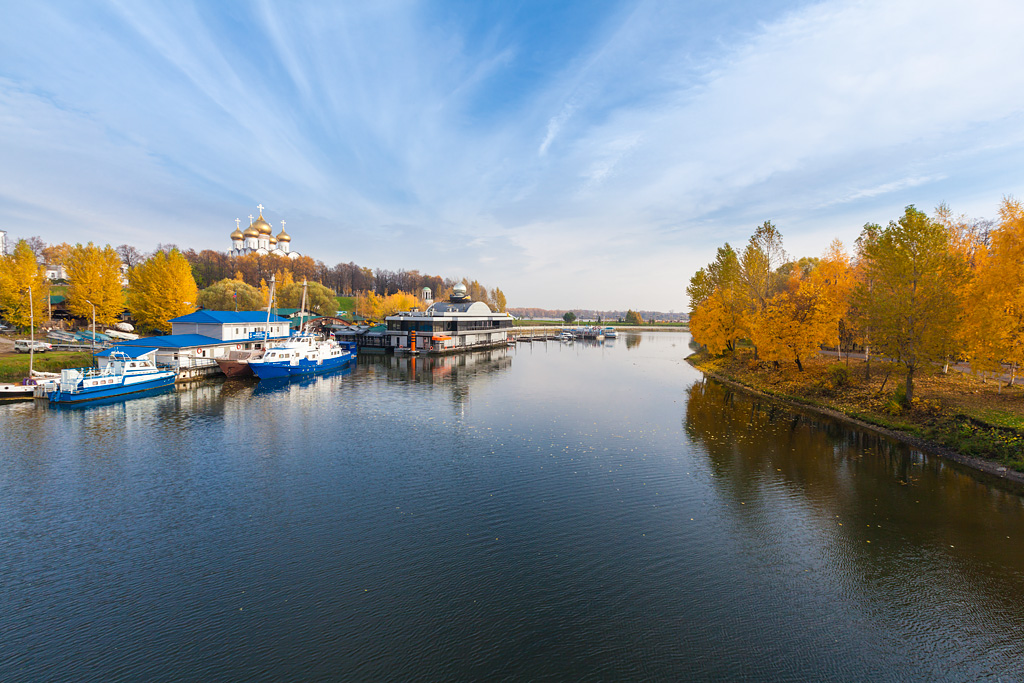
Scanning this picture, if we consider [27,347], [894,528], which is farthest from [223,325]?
[894,528]

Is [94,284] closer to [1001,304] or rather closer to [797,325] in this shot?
[797,325]

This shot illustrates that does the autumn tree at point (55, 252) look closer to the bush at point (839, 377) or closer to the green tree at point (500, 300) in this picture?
the green tree at point (500, 300)

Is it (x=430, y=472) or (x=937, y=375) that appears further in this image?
(x=937, y=375)

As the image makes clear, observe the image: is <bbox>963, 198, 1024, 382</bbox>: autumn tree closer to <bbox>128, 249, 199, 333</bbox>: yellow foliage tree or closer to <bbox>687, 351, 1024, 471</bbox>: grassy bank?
<bbox>687, 351, 1024, 471</bbox>: grassy bank

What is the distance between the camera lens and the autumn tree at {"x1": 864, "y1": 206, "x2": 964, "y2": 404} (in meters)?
27.9

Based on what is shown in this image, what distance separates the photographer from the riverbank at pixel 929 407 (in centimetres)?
2289

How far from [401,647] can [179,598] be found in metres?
6.54

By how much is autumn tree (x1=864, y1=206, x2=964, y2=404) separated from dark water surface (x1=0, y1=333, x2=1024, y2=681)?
731cm

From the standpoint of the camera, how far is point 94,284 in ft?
187

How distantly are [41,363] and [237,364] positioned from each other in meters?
15.1

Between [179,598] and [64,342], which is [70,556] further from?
[64,342]

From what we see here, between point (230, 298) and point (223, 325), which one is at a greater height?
point (230, 298)

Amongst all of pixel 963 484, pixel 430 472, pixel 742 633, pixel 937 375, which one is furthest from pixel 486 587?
pixel 937 375

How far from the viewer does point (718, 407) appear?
126ft
